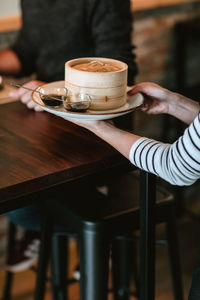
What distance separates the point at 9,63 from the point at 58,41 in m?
0.29

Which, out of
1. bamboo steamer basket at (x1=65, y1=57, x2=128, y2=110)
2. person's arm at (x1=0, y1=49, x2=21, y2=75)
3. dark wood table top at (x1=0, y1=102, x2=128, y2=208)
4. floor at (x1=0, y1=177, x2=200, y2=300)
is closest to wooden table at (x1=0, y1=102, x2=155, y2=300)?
dark wood table top at (x1=0, y1=102, x2=128, y2=208)

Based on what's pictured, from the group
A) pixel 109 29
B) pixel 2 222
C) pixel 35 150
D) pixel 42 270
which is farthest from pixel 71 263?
pixel 35 150

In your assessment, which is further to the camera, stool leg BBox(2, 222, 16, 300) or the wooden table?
stool leg BBox(2, 222, 16, 300)

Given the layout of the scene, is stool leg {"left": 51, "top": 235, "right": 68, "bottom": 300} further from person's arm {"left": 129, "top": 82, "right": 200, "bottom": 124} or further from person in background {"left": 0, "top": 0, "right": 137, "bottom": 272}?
person's arm {"left": 129, "top": 82, "right": 200, "bottom": 124}

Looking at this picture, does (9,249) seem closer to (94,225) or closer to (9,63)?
(9,63)

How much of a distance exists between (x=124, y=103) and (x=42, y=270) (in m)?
0.62

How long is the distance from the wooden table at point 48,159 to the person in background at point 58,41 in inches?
15.4

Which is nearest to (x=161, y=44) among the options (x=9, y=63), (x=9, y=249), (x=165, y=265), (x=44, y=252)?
(x=9, y=63)

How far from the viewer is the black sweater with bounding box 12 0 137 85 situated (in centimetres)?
185

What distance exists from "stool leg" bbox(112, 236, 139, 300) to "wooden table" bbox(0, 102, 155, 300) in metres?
0.37

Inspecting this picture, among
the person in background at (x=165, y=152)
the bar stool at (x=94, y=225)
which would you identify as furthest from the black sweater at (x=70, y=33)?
the person in background at (x=165, y=152)

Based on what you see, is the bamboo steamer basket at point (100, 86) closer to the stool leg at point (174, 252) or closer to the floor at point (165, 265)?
the stool leg at point (174, 252)

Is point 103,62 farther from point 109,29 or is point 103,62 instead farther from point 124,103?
point 109,29

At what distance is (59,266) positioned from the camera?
1772mm
